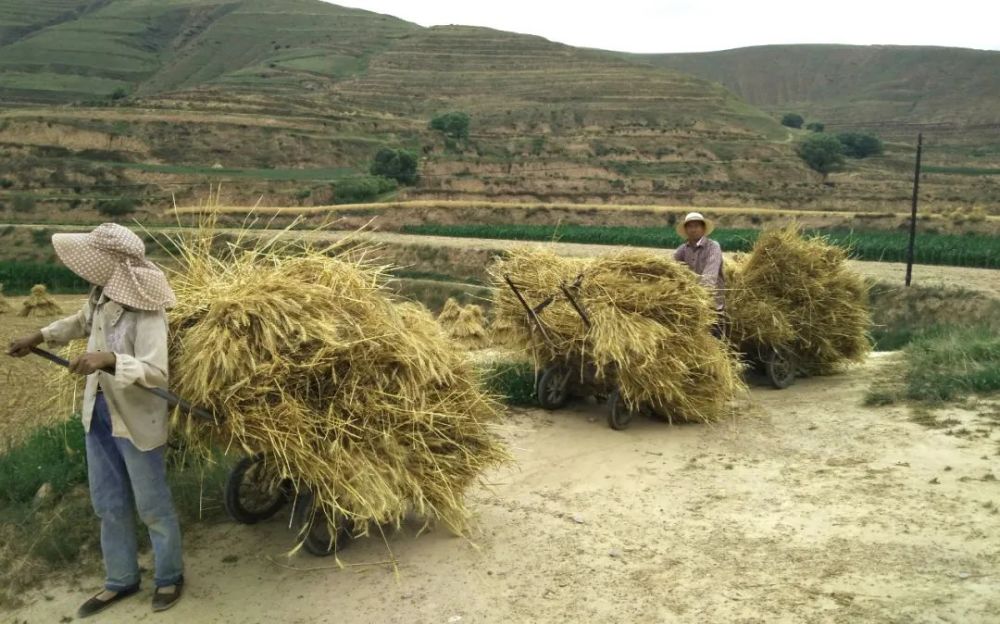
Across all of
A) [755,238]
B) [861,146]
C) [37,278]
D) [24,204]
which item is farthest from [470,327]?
[861,146]

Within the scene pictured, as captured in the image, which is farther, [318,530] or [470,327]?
[470,327]

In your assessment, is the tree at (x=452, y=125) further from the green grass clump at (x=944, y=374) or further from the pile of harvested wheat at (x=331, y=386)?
the pile of harvested wheat at (x=331, y=386)

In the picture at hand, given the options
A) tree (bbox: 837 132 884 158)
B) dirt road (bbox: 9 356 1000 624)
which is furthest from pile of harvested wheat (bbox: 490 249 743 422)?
tree (bbox: 837 132 884 158)

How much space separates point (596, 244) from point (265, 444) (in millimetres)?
33068

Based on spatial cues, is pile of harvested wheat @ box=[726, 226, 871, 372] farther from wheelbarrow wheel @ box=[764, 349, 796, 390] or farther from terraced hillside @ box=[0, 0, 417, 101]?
terraced hillside @ box=[0, 0, 417, 101]

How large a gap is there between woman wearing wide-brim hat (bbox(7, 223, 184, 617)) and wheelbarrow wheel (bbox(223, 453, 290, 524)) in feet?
2.13

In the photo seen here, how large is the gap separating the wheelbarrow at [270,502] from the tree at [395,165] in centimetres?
4765

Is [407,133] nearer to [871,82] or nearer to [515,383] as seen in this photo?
[515,383]

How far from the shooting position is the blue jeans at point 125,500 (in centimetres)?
421

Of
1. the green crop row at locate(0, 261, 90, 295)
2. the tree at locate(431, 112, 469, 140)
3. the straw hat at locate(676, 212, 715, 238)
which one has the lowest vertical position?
the green crop row at locate(0, 261, 90, 295)

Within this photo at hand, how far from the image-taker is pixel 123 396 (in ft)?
13.4

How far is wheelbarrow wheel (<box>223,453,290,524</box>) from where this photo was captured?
5016 millimetres

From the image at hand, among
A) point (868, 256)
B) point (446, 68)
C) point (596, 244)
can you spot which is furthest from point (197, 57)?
point (868, 256)

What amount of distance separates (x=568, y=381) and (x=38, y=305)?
22.5m
